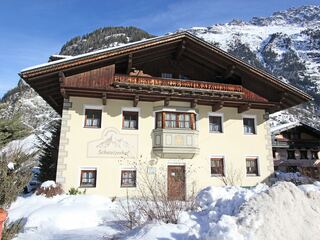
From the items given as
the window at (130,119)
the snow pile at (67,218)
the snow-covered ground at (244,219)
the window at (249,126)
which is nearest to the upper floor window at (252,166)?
the window at (249,126)

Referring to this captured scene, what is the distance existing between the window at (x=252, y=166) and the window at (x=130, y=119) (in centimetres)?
694

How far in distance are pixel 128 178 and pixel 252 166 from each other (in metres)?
7.39

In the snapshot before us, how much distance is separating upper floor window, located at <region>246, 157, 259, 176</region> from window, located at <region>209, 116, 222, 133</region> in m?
2.49

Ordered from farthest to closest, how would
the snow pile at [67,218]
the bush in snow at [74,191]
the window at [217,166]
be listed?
1. the window at [217,166]
2. the bush in snow at [74,191]
3. the snow pile at [67,218]

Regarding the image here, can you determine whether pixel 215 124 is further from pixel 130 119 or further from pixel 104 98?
pixel 104 98

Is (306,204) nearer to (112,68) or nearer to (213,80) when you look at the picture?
(112,68)

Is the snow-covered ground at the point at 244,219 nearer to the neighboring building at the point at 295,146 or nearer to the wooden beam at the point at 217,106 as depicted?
the wooden beam at the point at 217,106

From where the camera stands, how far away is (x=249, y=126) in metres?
18.2

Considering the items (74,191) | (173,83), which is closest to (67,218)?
(74,191)

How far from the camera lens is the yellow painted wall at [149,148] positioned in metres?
14.9

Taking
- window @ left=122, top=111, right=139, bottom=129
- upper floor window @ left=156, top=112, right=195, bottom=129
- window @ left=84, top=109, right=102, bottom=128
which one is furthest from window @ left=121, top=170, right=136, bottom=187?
upper floor window @ left=156, top=112, right=195, bottom=129

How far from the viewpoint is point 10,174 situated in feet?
18.9

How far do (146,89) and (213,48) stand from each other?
15.3ft

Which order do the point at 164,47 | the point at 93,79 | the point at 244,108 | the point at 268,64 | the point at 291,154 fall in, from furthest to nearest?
the point at 268,64, the point at 291,154, the point at 244,108, the point at 164,47, the point at 93,79
